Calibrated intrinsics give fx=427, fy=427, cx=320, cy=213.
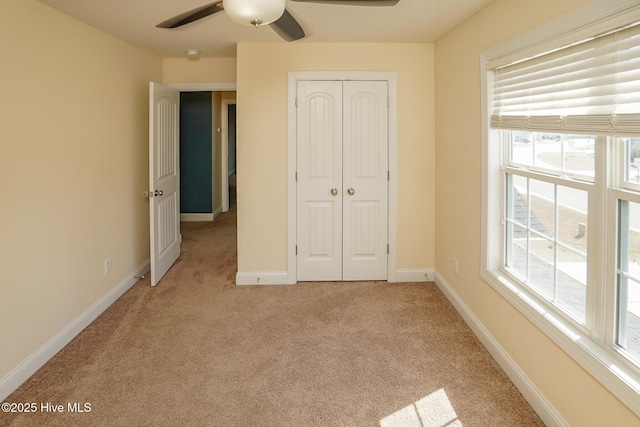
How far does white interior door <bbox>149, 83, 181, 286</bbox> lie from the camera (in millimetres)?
4030

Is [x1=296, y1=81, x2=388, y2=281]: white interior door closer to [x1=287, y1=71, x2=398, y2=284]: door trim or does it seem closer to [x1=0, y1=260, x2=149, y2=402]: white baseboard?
[x1=287, y1=71, x2=398, y2=284]: door trim

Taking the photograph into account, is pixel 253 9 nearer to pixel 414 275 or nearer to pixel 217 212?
pixel 414 275

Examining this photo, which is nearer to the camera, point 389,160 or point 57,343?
point 57,343

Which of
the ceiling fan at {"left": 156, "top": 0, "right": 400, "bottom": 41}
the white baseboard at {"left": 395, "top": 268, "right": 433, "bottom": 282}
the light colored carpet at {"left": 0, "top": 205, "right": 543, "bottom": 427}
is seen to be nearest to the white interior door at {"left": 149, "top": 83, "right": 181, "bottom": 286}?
the light colored carpet at {"left": 0, "top": 205, "right": 543, "bottom": 427}

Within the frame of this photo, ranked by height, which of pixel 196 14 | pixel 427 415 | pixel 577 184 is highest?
pixel 196 14

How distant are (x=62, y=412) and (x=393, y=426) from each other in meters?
1.68

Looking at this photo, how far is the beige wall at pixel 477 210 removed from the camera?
1866 millimetres

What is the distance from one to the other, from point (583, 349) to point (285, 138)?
118 inches

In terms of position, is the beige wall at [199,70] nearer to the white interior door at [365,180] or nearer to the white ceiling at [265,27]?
the white ceiling at [265,27]

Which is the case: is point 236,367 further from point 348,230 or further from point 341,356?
point 348,230

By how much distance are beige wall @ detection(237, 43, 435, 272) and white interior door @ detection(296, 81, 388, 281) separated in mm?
168

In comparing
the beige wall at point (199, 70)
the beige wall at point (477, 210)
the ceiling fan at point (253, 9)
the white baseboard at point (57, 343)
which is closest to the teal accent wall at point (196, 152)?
the beige wall at point (199, 70)

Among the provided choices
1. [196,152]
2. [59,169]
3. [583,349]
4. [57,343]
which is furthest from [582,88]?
[196,152]

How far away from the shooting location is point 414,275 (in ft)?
14.0
